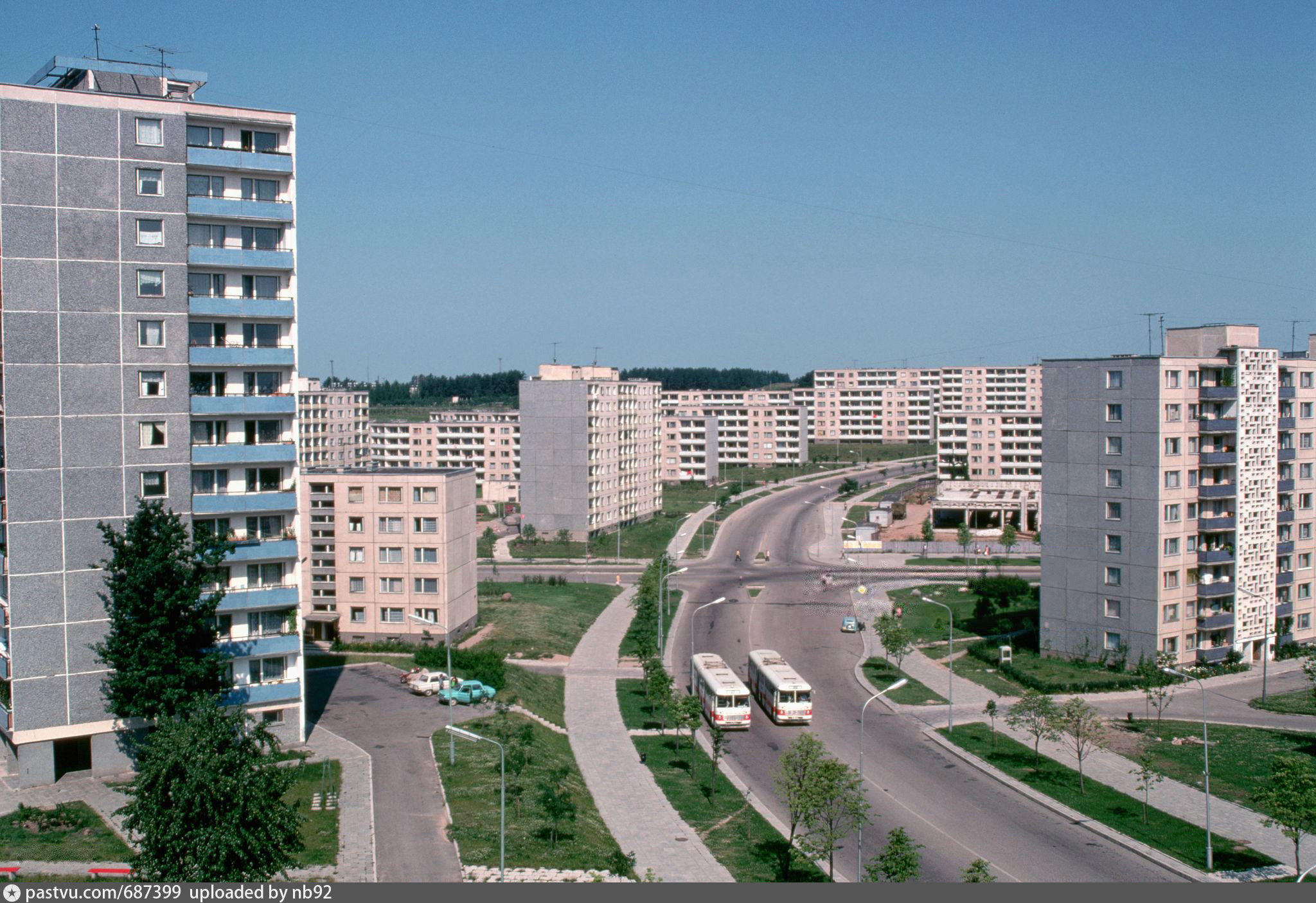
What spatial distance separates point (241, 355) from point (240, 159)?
731 cm

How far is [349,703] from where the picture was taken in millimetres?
48562

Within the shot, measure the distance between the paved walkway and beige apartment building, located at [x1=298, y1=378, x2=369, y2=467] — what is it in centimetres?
7616

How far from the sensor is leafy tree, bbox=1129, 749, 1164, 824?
125 ft

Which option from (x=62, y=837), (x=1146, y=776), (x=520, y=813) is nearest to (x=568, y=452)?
(x=520, y=813)

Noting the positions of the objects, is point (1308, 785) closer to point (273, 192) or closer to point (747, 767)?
point (747, 767)

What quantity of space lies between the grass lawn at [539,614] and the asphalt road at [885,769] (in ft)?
21.8

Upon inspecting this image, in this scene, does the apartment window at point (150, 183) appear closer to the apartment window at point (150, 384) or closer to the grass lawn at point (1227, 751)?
the apartment window at point (150, 384)

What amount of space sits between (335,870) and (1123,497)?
43832mm

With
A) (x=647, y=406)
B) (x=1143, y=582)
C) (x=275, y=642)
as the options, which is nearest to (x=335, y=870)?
(x=275, y=642)

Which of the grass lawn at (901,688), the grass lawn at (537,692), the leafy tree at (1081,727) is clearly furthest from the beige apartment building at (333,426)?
the leafy tree at (1081,727)

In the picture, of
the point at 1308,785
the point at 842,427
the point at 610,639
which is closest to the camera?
the point at 1308,785

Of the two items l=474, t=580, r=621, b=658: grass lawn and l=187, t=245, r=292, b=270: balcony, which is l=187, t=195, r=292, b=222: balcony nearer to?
l=187, t=245, r=292, b=270: balcony

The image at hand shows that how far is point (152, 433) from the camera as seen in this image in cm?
3941

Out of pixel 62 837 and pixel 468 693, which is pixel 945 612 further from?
pixel 62 837
